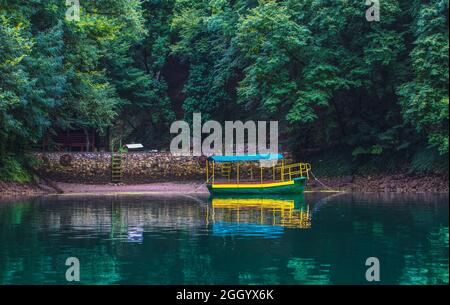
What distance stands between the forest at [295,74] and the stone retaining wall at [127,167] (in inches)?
92.5

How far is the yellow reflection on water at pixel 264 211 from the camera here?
29583 mm

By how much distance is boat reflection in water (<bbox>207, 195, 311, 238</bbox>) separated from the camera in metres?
26.7

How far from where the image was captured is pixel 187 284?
17.2 meters

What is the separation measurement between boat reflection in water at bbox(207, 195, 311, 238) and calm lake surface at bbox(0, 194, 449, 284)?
1.8 inches

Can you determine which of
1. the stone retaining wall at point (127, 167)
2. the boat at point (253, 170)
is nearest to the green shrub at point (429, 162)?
the boat at point (253, 170)

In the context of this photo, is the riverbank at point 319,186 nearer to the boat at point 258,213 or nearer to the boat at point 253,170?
the boat at point 253,170

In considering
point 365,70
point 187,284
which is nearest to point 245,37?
point 365,70

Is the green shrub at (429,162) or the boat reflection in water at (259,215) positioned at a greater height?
the green shrub at (429,162)

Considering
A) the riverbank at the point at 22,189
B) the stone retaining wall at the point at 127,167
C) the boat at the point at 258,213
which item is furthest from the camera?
the stone retaining wall at the point at 127,167

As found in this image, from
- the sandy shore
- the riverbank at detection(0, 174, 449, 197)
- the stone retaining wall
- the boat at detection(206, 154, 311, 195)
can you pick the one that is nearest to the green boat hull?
the boat at detection(206, 154, 311, 195)

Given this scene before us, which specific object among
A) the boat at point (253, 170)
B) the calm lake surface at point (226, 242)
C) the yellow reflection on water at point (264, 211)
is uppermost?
the boat at point (253, 170)

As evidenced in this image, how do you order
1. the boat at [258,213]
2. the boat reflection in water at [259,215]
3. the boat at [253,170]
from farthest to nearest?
the boat at [253,170], the boat at [258,213], the boat reflection in water at [259,215]

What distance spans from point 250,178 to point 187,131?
30.3ft

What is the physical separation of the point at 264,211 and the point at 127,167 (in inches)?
831
